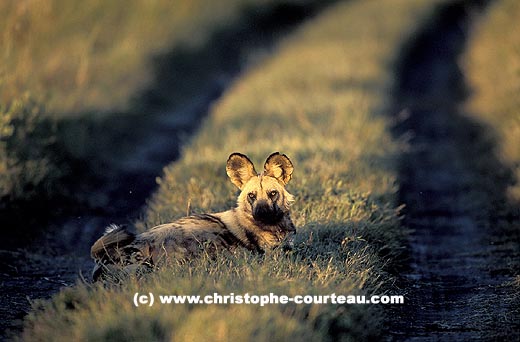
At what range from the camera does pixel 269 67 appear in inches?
557

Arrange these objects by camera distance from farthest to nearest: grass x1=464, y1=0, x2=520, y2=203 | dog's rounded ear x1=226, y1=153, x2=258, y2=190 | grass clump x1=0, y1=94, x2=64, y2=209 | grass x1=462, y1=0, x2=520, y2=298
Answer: grass x1=464, y1=0, x2=520, y2=203 < grass clump x1=0, y1=94, x2=64, y2=209 < grass x1=462, y1=0, x2=520, y2=298 < dog's rounded ear x1=226, y1=153, x2=258, y2=190

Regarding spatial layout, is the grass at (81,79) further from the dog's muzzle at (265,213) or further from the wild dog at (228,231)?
the dog's muzzle at (265,213)

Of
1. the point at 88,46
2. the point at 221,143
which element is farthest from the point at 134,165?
the point at 88,46

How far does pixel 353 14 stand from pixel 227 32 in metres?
4.27

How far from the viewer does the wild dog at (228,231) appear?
16.6 ft

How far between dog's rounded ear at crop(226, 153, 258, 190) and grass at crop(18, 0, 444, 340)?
1.68 ft

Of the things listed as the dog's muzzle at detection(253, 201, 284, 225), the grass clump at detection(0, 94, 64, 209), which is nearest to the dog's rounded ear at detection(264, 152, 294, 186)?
the dog's muzzle at detection(253, 201, 284, 225)

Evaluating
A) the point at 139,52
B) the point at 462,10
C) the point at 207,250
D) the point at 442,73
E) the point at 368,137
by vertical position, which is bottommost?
the point at 207,250

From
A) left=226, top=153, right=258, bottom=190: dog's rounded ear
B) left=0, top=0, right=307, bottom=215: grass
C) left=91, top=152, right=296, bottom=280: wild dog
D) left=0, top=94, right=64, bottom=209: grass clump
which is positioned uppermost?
left=0, top=0, right=307, bottom=215: grass

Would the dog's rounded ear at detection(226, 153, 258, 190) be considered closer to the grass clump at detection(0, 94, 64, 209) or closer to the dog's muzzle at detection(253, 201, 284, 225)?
the dog's muzzle at detection(253, 201, 284, 225)

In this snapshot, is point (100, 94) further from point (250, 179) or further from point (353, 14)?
point (353, 14)

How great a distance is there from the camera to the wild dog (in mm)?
5062

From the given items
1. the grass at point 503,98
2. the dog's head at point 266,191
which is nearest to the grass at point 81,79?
the dog's head at point 266,191

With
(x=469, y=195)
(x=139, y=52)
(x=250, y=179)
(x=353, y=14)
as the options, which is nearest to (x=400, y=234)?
(x=250, y=179)
